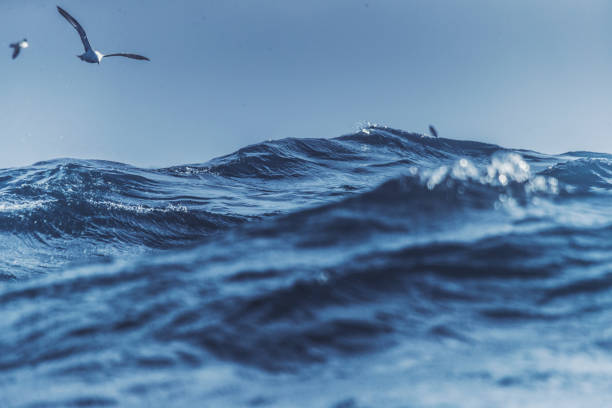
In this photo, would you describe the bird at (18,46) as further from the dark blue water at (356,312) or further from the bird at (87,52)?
the dark blue water at (356,312)

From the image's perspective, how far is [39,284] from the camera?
18.6 ft

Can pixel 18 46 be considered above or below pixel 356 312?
above

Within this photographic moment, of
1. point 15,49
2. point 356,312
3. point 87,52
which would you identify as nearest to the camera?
point 356,312

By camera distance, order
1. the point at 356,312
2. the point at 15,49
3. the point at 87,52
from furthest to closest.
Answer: the point at 15,49, the point at 87,52, the point at 356,312

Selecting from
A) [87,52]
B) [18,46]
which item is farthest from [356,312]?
[18,46]

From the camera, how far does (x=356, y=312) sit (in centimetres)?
433

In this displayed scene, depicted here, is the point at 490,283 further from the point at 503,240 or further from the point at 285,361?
the point at 285,361

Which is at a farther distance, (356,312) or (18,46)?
(18,46)

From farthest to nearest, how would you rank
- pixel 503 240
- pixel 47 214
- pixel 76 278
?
pixel 47 214
pixel 76 278
pixel 503 240

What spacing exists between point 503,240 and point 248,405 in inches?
118

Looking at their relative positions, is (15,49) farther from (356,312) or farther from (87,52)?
(356,312)

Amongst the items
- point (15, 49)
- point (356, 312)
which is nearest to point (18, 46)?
point (15, 49)

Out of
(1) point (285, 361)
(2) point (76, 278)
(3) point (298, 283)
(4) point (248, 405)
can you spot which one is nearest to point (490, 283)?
(3) point (298, 283)

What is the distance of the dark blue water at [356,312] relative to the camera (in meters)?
3.65
